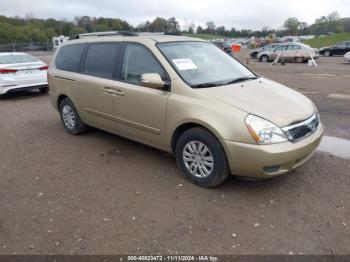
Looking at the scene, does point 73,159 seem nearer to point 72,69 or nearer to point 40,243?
point 72,69

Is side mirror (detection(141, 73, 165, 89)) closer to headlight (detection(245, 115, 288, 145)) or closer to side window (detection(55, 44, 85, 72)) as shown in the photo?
headlight (detection(245, 115, 288, 145))

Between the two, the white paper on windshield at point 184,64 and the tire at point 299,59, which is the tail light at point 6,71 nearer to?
the white paper on windshield at point 184,64

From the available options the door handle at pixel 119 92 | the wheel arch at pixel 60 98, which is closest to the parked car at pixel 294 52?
the wheel arch at pixel 60 98

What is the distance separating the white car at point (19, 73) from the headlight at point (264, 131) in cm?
788

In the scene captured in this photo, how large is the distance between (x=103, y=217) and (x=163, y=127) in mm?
1331

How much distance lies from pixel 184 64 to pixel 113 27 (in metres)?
60.2

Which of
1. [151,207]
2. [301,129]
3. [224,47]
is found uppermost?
[224,47]

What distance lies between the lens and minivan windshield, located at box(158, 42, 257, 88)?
4.00 m

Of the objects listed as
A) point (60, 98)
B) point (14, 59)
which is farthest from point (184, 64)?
point (14, 59)

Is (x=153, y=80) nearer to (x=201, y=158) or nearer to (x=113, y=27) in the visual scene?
(x=201, y=158)

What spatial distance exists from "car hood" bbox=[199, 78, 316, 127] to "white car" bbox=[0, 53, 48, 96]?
7.23m

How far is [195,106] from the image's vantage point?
12.0ft

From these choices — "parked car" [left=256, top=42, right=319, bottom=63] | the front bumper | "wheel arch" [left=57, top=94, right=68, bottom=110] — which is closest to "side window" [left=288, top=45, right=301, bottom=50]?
"parked car" [left=256, top=42, right=319, bottom=63]

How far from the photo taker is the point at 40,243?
115 inches
